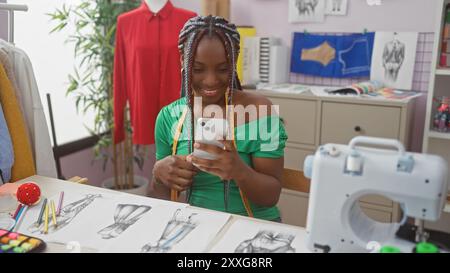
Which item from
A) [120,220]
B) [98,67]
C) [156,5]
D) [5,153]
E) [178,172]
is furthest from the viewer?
[98,67]

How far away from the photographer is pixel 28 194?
1.15m

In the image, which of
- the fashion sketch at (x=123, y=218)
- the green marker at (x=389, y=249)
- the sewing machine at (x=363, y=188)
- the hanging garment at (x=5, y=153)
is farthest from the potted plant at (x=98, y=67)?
the green marker at (x=389, y=249)

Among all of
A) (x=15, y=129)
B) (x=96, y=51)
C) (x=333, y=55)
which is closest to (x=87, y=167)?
(x=96, y=51)

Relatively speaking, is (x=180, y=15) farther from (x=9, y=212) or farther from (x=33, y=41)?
(x=9, y=212)

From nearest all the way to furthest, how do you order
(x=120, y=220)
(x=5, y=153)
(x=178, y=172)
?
(x=120, y=220) → (x=178, y=172) → (x=5, y=153)

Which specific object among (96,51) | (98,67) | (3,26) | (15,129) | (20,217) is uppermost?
(3,26)

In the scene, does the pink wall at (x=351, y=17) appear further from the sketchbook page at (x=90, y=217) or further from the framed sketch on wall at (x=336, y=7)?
the sketchbook page at (x=90, y=217)

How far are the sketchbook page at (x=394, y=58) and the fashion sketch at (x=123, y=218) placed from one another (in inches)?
73.9

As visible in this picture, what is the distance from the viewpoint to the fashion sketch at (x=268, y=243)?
93 cm

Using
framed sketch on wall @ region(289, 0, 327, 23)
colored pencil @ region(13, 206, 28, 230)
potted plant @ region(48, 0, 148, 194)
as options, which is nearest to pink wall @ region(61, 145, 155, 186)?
potted plant @ region(48, 0, 148, 194)

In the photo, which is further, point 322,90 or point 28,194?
point 322,90

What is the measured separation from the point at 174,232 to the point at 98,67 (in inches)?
82.4

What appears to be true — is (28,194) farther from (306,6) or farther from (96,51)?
(306,6)

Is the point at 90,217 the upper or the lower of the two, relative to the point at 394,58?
lower
